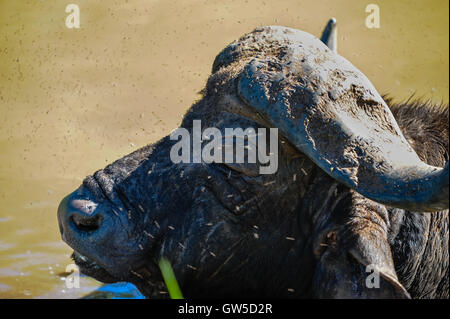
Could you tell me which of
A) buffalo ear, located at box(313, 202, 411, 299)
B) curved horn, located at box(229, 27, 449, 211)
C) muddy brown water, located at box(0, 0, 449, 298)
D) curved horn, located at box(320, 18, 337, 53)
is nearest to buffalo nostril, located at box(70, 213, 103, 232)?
curved horn, located at box(229, 27, 449, 211)

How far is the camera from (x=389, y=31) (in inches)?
587

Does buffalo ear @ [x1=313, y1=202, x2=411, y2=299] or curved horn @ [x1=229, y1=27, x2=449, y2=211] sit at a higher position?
curved horn @ [x1=229, y1=27, x2=449, y2=211]

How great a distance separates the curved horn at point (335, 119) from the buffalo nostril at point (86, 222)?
Result: 116 centimetres

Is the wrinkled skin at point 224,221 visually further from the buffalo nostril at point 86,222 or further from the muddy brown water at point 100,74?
the muddy brown water at point 100,74

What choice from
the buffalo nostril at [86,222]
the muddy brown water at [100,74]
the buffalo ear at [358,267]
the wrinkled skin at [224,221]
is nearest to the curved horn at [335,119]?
the wrinkled skin at [224,221]

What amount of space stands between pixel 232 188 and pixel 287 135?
20.7 inches

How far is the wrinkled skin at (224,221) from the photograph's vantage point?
421cm

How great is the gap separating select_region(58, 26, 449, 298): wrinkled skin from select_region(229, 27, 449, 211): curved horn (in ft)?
0.62

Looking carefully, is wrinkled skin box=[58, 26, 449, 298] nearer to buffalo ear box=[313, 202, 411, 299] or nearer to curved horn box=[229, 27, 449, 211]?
buffalo ear box=[313, 202, 411, 299]

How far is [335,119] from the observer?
3.81m

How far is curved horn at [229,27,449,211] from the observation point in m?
3.55

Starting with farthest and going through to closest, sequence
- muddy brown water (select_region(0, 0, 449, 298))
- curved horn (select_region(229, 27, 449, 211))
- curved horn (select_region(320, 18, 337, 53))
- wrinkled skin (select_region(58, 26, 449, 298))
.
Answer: muddy brown water (select_region(0, 0, 449, 298)) < curved horn (select_region(320, 18, 337, 53)) < wrinkled skin (select_region(58, 26, 449, 298)) < curved horn (select_region(229, 27, 449, 211))

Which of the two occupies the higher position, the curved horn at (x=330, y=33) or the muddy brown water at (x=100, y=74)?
the curved horn at (x=330, y=33)
